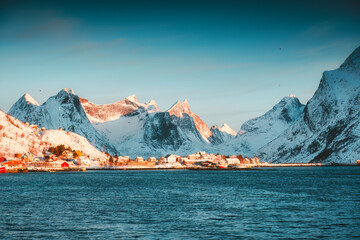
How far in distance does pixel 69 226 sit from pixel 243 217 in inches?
732

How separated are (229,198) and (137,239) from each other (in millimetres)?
34594

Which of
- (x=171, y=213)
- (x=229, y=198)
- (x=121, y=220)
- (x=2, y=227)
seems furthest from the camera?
(x=229, y=198)

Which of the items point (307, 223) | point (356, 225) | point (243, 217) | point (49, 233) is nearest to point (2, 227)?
point (49, 233)

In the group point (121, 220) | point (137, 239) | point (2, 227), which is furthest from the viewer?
point (121, 220)

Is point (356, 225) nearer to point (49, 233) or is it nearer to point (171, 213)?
point (171, 213)

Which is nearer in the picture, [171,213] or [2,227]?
[2,227]

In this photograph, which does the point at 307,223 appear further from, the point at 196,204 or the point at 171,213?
the point at 196,204

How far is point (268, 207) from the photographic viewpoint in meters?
59.0

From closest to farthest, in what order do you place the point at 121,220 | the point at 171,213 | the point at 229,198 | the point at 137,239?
the point at 137,239 → the point at 121,220 → the point at 171,213 → the point at 229,198

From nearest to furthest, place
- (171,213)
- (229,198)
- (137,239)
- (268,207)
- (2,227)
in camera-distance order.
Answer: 1. (137,239)
2. (2,227)
3. (171,213)
4. (268,207)
5. (229,198)

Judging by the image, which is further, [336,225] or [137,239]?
[336,225]

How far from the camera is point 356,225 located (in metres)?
45.0

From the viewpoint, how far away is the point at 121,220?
48.3 metres

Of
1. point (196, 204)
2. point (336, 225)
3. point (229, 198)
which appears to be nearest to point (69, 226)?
point (196, 204)
